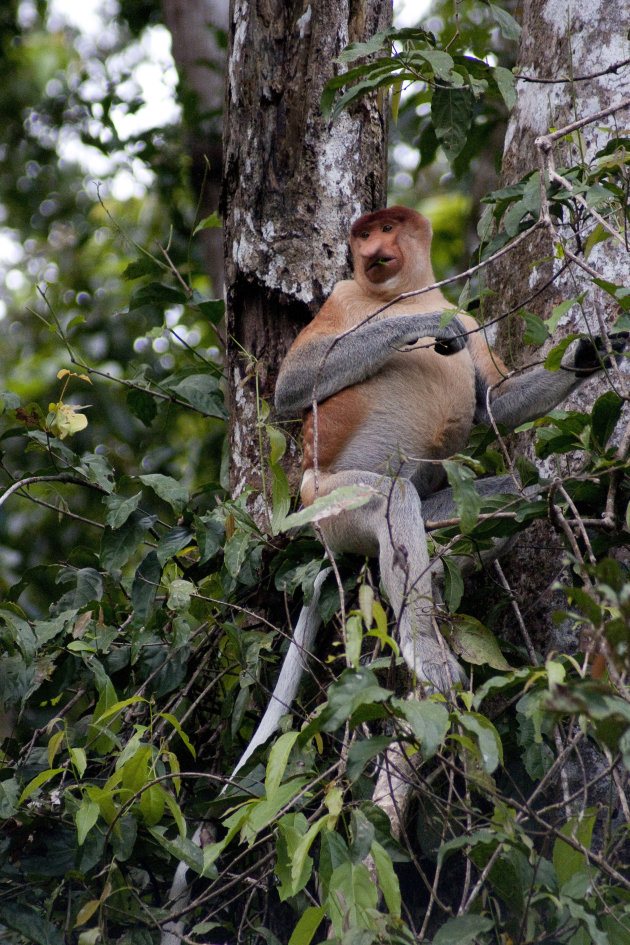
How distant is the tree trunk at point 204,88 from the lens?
14.3ft

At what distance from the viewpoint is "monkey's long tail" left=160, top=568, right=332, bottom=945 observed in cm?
206

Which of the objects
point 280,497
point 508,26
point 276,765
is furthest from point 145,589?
point 508,26

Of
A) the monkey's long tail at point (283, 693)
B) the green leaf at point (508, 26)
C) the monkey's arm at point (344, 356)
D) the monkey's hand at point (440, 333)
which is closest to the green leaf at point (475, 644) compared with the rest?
the monkey's long tail at point (283, 693)

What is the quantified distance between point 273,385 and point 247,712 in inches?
36.6

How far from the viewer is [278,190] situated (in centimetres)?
284

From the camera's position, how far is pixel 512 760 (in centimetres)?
219

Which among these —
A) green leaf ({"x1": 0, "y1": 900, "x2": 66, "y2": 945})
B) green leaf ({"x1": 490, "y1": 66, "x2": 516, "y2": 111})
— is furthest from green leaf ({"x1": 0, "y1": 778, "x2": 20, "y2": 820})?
green leaf ({"x1": 490, "y1": 66, "x2": 516, "y2": 111})

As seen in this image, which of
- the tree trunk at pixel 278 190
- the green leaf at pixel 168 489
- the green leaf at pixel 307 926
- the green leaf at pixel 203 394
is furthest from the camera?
the green leaf at pixel 203 394

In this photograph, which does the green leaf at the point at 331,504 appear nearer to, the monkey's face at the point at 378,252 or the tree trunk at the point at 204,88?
the monkey's face at the point at 378,252

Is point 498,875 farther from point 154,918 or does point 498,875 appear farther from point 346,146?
point 346,146

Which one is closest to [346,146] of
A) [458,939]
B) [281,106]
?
[281,106]

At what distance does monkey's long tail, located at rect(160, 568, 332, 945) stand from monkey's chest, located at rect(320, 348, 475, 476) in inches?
18.5

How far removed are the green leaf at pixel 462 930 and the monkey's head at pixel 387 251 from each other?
1.77 m

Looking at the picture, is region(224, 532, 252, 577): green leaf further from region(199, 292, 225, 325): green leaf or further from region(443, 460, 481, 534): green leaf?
region(199, 292, 225, 325): green leaf
